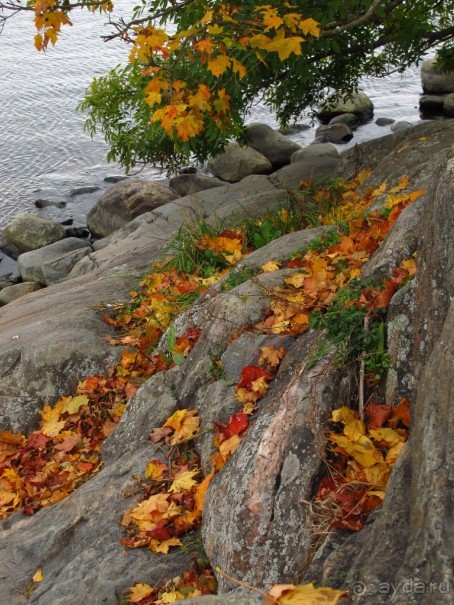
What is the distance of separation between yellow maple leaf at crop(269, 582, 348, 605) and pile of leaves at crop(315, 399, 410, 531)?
0.71 metres

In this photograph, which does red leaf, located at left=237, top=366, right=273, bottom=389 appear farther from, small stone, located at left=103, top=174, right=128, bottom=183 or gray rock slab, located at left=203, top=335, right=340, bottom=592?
small stone, located at left=103, top=174, right=128, bottom=183

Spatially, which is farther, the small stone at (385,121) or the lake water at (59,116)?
the small stone at (385,121)

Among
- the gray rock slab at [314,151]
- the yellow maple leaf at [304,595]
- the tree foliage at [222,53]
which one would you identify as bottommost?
the gray rock slab at [314,151]

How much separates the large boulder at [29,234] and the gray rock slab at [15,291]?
1.91m

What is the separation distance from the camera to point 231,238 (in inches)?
286

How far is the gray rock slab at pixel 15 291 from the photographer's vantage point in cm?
1252

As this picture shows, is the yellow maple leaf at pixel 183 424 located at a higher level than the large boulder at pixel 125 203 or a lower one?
higher

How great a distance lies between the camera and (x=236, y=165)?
1588cm

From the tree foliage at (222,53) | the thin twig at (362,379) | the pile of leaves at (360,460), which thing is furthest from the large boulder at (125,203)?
the pile of leaves at (360,460)

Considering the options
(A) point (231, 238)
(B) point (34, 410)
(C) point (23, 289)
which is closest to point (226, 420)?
(B) point (34, 410)

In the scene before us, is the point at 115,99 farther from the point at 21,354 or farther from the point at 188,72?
the point at 21,354

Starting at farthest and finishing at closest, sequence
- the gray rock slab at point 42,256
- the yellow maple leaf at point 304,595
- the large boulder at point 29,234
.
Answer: the large boulder at point 29,234 < the gray rock slab at point 42,256 < the yellow maple leaf at point 304,595

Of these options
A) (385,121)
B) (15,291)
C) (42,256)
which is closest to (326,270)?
(15,291)

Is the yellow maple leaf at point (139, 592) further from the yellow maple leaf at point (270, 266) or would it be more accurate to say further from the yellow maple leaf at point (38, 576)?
the yellow maple leaf at point (270, 266)
